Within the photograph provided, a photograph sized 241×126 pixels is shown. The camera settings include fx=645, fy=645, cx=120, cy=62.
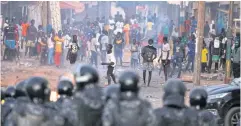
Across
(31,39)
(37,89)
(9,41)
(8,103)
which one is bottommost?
(8,103)

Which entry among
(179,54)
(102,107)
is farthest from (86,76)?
(179,54)

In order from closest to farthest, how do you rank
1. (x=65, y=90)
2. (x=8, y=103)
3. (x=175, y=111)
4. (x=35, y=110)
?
1. (x=35, y=110)
2. (x=175, y=111)
3. (x=65, y=90)
4. (x=8, y=103)

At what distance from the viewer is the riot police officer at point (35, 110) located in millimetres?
6719

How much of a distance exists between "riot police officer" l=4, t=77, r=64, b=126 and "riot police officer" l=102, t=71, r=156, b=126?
2.02ft

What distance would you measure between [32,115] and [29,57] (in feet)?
60.1

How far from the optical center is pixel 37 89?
6766 millimetres

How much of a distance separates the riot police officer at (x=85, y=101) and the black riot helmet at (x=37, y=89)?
14.2 inches

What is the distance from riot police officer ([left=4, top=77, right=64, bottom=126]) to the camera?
672 centimetres

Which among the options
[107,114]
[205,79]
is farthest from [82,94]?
[205,79]

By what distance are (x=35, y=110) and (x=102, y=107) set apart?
0.80 m

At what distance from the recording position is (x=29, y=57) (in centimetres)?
2483

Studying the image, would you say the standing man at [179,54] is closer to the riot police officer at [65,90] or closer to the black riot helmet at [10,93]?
the black riot helmet at [10,93]

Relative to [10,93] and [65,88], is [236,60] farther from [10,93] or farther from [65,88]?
[65,88]

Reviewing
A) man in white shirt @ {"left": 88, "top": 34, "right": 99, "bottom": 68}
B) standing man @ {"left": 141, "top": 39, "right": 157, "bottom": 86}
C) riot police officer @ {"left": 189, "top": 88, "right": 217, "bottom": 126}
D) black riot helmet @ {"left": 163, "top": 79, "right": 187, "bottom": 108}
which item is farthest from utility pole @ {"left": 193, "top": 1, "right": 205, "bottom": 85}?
black riot helmet @ {"left": 163, "top": 79, "right": 187, "bottom": 108}
